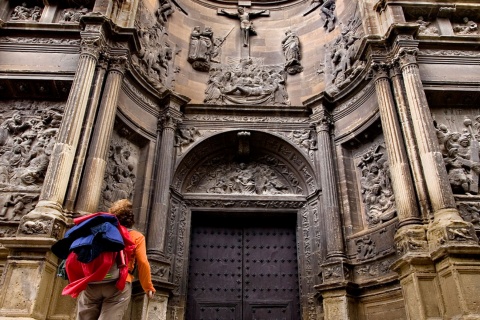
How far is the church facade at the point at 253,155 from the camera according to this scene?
21.6ft

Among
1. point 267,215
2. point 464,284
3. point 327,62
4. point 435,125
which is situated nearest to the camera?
point 464,284

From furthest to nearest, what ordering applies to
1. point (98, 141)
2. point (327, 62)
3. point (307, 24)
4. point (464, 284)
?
point (307, 24) < point (327, 62) < point (98, 141) < point (464, 284)

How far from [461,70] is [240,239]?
6306mm

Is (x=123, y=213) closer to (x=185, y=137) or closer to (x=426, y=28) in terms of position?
(x=185, y=137)

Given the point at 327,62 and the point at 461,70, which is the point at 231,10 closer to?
the point at 327,62

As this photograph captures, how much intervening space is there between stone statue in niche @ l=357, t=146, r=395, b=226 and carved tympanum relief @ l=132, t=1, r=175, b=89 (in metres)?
5.36

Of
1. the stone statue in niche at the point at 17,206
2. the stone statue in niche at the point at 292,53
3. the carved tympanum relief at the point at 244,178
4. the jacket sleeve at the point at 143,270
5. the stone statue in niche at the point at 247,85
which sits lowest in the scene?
the jacket sleeve at the point at 143,270

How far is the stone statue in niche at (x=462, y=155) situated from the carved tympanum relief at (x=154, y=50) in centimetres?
658

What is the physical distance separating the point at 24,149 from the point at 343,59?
767 centimetres

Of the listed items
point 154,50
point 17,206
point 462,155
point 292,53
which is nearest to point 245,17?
point 292,53

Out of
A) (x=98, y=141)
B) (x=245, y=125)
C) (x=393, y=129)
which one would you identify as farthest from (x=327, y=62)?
(x=98, y=141)

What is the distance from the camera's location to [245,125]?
33.4 feet

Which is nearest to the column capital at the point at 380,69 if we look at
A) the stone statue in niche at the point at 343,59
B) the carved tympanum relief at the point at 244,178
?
the stone statue in niche at the point at 343,59

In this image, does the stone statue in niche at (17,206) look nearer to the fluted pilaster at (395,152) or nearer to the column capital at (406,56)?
the fluted pilaster at (395,152)
